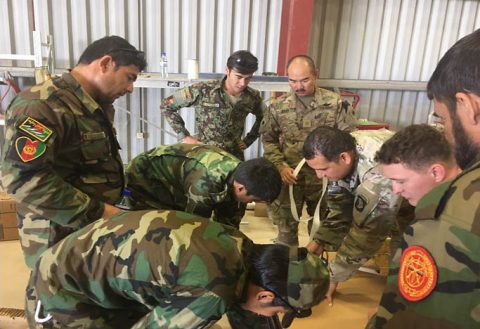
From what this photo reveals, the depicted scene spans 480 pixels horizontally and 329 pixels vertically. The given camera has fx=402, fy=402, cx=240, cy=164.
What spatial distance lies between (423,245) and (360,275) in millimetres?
2176

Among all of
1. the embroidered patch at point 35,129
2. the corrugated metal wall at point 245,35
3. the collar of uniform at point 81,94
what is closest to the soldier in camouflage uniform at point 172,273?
the embroidered patch at point 35,129

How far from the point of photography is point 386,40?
4680 millimetres

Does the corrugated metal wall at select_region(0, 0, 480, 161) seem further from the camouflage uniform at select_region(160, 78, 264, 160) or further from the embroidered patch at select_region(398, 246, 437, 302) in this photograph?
the embroidered patch at select_region(398, 246, 437, 302)

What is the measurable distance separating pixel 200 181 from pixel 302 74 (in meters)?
1.17

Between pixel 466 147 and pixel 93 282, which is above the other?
pixel 466 147

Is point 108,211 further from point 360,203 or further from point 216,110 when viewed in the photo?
point 216,110

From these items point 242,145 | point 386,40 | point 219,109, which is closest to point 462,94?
point 219,109

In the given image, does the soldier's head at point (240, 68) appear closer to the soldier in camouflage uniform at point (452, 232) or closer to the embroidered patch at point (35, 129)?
the embroidered patch at point (35, 129)

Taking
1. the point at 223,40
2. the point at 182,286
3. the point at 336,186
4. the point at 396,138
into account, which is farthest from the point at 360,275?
the point at 223,40

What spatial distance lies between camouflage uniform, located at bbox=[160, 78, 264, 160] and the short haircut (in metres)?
1.79

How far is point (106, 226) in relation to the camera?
1.24 meters

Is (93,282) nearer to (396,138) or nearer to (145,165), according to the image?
(145,165)

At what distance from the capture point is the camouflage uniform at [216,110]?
305 centimetres

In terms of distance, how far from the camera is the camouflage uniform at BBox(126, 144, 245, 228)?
1.82 metres
